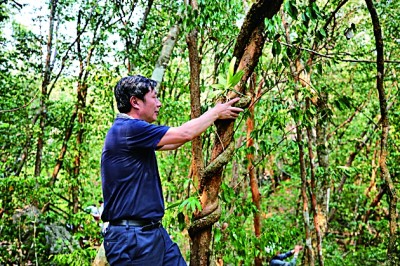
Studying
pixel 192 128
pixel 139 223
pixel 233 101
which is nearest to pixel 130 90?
pixel 192 128

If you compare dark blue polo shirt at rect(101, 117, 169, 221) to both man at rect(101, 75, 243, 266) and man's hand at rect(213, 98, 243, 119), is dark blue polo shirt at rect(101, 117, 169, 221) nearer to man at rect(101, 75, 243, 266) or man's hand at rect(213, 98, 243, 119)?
man at rect(101, 75, 243, 266)

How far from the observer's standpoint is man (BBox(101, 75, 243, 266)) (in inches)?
75.4

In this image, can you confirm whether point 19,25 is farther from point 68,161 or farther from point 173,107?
point 173,107

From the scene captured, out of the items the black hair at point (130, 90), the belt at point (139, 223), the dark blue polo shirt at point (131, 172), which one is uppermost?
the black hair at point (130, 90)

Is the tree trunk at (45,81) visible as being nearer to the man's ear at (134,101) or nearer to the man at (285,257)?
the man at (285,257)

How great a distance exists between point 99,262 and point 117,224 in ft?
4.50

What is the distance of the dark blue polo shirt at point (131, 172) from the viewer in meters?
1.93

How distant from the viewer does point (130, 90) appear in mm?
2066

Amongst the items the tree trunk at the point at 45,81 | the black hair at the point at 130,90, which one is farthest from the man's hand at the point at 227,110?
the tree trunk at the point at 45,81

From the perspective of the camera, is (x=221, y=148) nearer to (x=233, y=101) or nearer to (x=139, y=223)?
(x=233, y=101)

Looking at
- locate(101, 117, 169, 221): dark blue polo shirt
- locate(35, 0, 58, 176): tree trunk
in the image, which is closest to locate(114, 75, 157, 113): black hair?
locate(101, 117, 169, 221): dark blue polo shirt

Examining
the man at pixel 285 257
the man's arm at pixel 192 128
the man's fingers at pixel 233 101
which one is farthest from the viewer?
the man at pixel 285 257

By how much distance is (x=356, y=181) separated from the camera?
8492mm

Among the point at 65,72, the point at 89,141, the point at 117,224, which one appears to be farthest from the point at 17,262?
the point at 117,224
